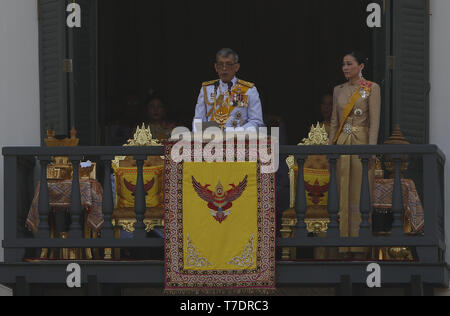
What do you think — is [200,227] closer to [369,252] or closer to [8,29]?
[369,252]

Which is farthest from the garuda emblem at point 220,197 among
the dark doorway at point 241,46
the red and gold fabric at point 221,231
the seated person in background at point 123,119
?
the dark doorway at point 241,46

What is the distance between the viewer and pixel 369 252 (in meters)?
14.4

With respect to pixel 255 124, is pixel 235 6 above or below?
above

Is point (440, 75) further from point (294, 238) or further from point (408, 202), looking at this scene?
point (294, 238)

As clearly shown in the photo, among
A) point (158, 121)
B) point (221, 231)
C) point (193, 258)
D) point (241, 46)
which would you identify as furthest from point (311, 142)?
point (241, 46)

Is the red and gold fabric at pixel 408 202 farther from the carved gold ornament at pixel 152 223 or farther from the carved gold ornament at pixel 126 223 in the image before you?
the carved gold ornament at pixel 126 223

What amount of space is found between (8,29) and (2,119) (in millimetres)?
890

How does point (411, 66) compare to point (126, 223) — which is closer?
point (126, 223)

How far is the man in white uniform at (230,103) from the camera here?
1437cm

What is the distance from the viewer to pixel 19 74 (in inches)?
600

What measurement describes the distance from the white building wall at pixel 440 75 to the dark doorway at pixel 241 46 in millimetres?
3472

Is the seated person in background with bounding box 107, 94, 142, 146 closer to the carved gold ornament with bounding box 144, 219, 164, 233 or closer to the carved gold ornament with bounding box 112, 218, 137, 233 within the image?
the carved gold ornament with bounding box 112, 218, 137, 233

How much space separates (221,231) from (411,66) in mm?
2690
